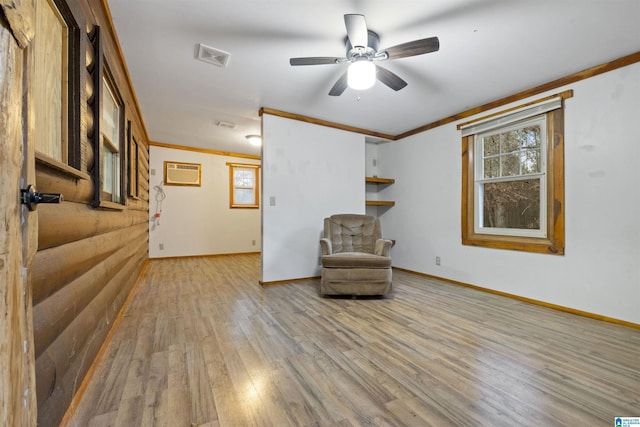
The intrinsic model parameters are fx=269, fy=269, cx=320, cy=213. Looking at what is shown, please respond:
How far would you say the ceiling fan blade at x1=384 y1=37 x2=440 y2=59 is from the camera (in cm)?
177

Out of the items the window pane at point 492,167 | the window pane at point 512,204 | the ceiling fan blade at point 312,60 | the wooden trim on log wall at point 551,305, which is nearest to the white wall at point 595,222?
the wooden trim on log wall at point 551,305

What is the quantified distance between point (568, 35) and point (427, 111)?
1.62m

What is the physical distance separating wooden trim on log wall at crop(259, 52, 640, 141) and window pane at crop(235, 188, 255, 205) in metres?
2.81

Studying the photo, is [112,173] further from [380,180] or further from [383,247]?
[380,180]

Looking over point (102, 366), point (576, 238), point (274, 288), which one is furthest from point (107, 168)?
point (576, 238)

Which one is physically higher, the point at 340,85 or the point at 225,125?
the point at 225,125

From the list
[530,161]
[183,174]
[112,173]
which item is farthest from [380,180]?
[183,174]

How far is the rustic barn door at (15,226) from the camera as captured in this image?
60cm

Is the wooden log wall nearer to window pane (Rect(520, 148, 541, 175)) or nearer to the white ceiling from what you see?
the white ceiling

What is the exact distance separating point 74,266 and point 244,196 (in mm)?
4934

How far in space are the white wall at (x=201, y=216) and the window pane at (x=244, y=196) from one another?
20 centimetres

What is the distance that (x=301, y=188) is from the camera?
379 centimetres

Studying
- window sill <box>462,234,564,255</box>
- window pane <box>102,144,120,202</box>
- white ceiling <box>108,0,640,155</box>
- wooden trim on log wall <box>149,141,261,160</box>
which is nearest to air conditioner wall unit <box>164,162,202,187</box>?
wooden trim on log wall <box>149,141,261,160</box>

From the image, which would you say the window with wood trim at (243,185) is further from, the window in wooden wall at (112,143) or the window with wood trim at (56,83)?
the window with wood trim at (56,83)
